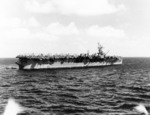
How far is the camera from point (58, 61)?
55969 mm

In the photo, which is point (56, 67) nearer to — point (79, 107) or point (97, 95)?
point (97, 95)

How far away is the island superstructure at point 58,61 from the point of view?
51.1 m

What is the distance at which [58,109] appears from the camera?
53.9 ft

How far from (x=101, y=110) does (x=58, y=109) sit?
9.83 ft

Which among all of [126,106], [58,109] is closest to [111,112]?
[126,106]

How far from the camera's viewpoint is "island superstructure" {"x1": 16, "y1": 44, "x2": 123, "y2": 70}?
51.1 meters

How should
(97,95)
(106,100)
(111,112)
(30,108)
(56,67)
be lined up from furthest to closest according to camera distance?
(56,67), (97,95), (106,100), (30,108), (111,112)

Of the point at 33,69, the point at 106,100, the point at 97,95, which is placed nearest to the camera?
the point at 106,100

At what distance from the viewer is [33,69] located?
170 ft

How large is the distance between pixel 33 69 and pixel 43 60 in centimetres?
333

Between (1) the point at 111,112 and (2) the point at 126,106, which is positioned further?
(2) the point at 126,106

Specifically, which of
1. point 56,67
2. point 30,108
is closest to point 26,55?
point 56,67

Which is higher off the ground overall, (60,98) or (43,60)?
(43,60)

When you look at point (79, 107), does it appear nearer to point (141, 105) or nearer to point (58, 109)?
point (58, 109)
